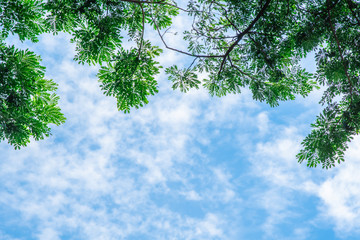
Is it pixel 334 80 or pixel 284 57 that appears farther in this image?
pixel 284 57

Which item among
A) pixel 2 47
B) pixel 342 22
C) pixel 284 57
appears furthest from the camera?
pixel 284 57

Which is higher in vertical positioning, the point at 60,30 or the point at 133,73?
the point at 60,30

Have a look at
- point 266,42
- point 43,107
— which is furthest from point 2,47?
point 266,42

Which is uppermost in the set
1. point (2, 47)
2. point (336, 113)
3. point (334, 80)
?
point (2, 47)

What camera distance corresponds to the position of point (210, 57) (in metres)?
6.49

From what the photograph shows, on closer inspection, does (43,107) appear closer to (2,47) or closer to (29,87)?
(29,87)

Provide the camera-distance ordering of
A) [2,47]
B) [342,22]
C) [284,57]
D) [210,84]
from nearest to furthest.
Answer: [342,22], [2,47], [284,57], [210,84]

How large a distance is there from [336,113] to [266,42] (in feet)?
7.12

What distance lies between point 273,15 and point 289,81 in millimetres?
1605

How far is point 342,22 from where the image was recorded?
563 cm

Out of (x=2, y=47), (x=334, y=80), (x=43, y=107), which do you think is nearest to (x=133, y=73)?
(x=43, y=107)

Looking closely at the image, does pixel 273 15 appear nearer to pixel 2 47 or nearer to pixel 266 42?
pixel 266 42

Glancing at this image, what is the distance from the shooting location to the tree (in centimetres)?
569

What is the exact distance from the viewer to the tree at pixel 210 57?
5.69m
